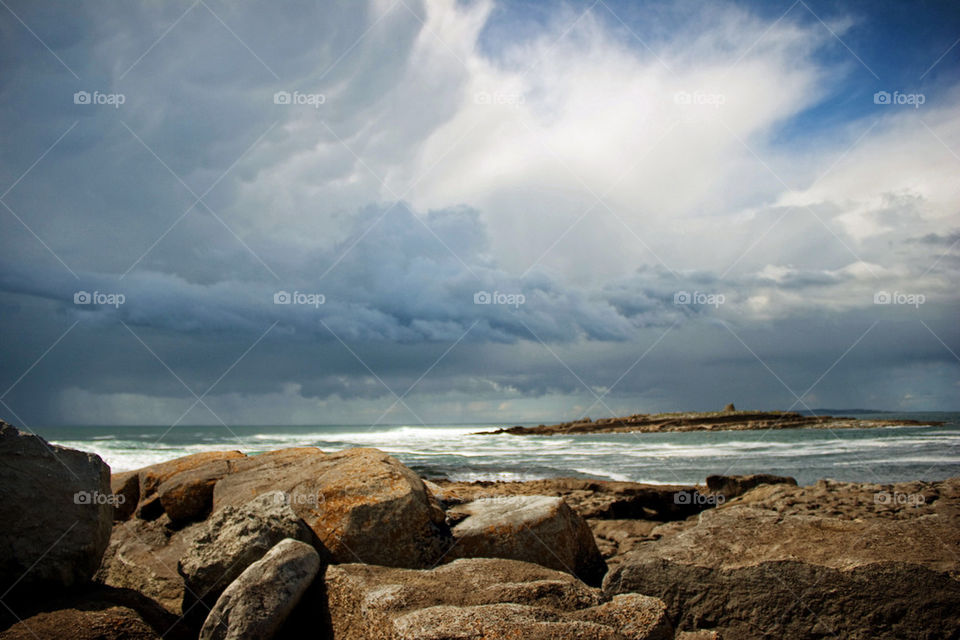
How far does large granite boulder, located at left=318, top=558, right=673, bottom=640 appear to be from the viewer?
294 cm

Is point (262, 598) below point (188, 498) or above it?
below

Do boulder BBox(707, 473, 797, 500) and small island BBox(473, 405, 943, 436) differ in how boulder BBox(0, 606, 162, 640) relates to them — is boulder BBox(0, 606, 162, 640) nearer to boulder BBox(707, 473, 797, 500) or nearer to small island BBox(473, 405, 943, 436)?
boulder BBox(707, 473, 797, 500)

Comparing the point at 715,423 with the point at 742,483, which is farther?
the point at 715,423

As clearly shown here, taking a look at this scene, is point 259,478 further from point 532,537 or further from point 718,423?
point 718,423

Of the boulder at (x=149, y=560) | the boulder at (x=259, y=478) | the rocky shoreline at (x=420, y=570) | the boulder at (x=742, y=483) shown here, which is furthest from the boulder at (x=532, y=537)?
the boulder at (x=742, y=483)

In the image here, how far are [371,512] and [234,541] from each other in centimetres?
109

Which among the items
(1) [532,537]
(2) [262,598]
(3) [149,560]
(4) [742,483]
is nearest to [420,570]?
(2) [262,598]

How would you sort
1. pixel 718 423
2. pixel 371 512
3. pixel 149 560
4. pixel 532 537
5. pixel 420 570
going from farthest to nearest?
pixel 718 423, pixel 149 560, pixel 532 537, pixel 371 512, pixel 420 570

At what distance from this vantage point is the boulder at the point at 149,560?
5.08 metres

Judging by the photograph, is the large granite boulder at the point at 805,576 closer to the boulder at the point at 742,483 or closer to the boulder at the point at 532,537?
the boulder at the point at 532,537

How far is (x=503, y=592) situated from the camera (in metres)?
3.48

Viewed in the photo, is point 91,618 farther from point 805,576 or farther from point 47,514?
point 805,576

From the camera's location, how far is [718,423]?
72.4 metres

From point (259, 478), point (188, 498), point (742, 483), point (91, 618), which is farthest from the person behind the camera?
point (742, 483)
